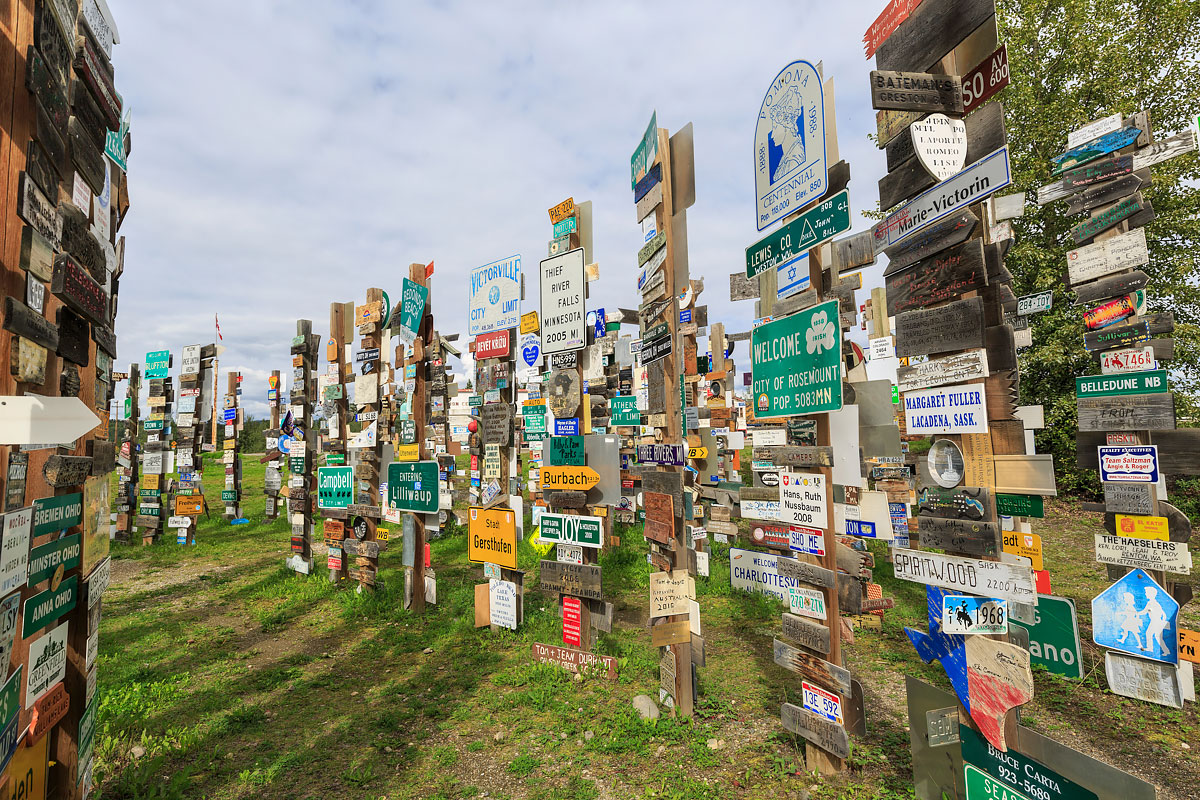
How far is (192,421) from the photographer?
1408cm

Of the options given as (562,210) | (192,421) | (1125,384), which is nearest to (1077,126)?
(1125,384)

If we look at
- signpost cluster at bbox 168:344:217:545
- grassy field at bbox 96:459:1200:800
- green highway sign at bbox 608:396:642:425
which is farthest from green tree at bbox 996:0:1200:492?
signpost cluster at bbox 168:344:217:545

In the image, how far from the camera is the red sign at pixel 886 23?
11.4 feet

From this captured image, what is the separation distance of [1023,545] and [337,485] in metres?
9.92

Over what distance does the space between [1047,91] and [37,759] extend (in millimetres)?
21969

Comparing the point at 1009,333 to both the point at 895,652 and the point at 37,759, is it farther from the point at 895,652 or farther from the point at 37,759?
the point at 37,759

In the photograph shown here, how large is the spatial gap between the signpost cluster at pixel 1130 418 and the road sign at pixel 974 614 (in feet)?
12.0

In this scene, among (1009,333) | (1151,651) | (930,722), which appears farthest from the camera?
(1151,651)

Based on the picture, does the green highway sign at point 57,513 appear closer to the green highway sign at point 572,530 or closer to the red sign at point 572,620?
the green highway sign at point 572,530

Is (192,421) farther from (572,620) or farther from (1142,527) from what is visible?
(1142,527)

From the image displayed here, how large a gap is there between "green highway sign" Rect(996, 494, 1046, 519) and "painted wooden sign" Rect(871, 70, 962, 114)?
392 cm

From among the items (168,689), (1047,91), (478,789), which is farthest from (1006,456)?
(1047,91)

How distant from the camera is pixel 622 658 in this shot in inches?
247

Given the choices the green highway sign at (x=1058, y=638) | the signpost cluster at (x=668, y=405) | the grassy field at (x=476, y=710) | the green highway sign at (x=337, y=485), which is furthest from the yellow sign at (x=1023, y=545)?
the green highway sign at (x=337, y=485)
